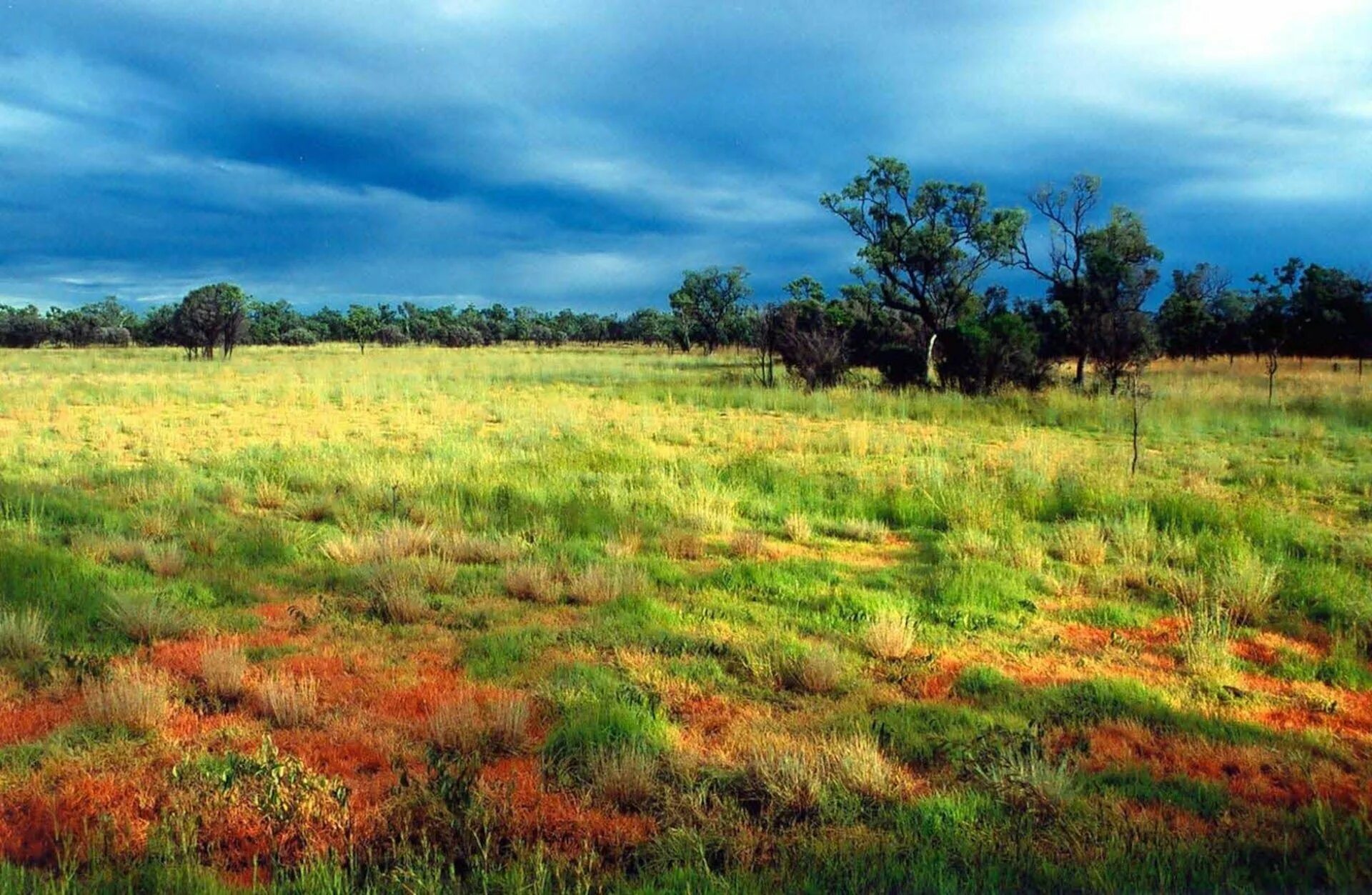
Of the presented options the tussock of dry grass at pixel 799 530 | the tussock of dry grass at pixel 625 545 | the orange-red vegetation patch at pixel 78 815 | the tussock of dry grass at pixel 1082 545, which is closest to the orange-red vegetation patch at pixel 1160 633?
the tussock of dry grass at pixel 1082 545

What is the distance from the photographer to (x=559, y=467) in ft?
43.2

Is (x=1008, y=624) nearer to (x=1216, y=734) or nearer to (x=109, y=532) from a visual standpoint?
(x=1216, y=734)

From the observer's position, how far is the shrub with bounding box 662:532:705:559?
8.70 m

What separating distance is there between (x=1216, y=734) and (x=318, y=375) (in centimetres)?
3583

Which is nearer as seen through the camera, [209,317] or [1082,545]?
[1082,545]

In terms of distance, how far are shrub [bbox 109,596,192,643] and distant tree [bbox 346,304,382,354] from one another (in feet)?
Answer: 300

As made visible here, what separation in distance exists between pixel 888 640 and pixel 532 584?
3072 mm

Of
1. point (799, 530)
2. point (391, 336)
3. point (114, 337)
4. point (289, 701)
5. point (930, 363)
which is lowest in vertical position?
point (289, 701)

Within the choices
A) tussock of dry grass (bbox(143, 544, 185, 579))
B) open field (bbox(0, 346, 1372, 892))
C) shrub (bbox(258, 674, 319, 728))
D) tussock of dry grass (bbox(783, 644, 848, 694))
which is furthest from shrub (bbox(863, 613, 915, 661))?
tussock of dry grass (bbox(143, 544, 185, 579))

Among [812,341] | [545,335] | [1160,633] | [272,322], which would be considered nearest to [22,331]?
[272,322]

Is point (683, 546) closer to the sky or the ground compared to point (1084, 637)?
closer to the sky

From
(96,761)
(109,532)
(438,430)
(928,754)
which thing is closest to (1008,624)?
(928,754)

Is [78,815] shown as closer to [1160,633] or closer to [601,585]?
[601,585]

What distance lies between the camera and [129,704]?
15.3 feet
